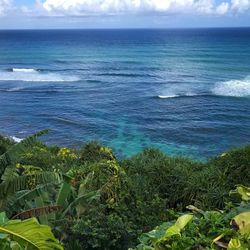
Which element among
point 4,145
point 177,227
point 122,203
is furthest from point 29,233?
point 4,145

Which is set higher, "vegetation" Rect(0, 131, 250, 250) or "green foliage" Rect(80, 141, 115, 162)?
"vegetation" Rect(0, 131, 250, 250)

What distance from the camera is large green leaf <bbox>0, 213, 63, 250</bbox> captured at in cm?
514

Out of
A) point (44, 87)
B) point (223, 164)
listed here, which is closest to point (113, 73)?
point (44, 87)

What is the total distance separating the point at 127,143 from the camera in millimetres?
29969

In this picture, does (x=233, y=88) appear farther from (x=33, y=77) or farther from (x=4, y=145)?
(x=4, y=145)

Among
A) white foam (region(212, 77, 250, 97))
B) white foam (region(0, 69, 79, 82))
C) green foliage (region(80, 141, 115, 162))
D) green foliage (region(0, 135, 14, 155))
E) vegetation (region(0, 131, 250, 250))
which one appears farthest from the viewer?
white foam (region(0, 69, 79, 82))

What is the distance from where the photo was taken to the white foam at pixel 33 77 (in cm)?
5653

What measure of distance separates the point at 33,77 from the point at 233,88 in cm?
2641

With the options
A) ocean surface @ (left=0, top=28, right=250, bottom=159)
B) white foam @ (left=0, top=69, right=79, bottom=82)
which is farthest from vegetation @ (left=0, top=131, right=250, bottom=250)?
white foam @ (left=0, top=69, right=79, bottom=82)

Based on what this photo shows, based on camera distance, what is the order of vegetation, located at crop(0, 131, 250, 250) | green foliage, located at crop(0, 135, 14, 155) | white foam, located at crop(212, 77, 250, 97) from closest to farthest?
vegetation, located at crop(0, 131, 250, 250) → green foliage, located at crop(0, 135, 14, 155) → white foam, located at crop(212, 77, 250, 97)

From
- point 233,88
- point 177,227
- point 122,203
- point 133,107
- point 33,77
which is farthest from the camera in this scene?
point 33,77

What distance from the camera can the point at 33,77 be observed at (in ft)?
192

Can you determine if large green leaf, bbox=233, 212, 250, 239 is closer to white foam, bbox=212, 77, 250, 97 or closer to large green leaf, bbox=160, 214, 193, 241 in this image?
large green leaf, bbox=160, 214, 193, 241

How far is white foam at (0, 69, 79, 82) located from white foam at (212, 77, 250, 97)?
62.1 ft
